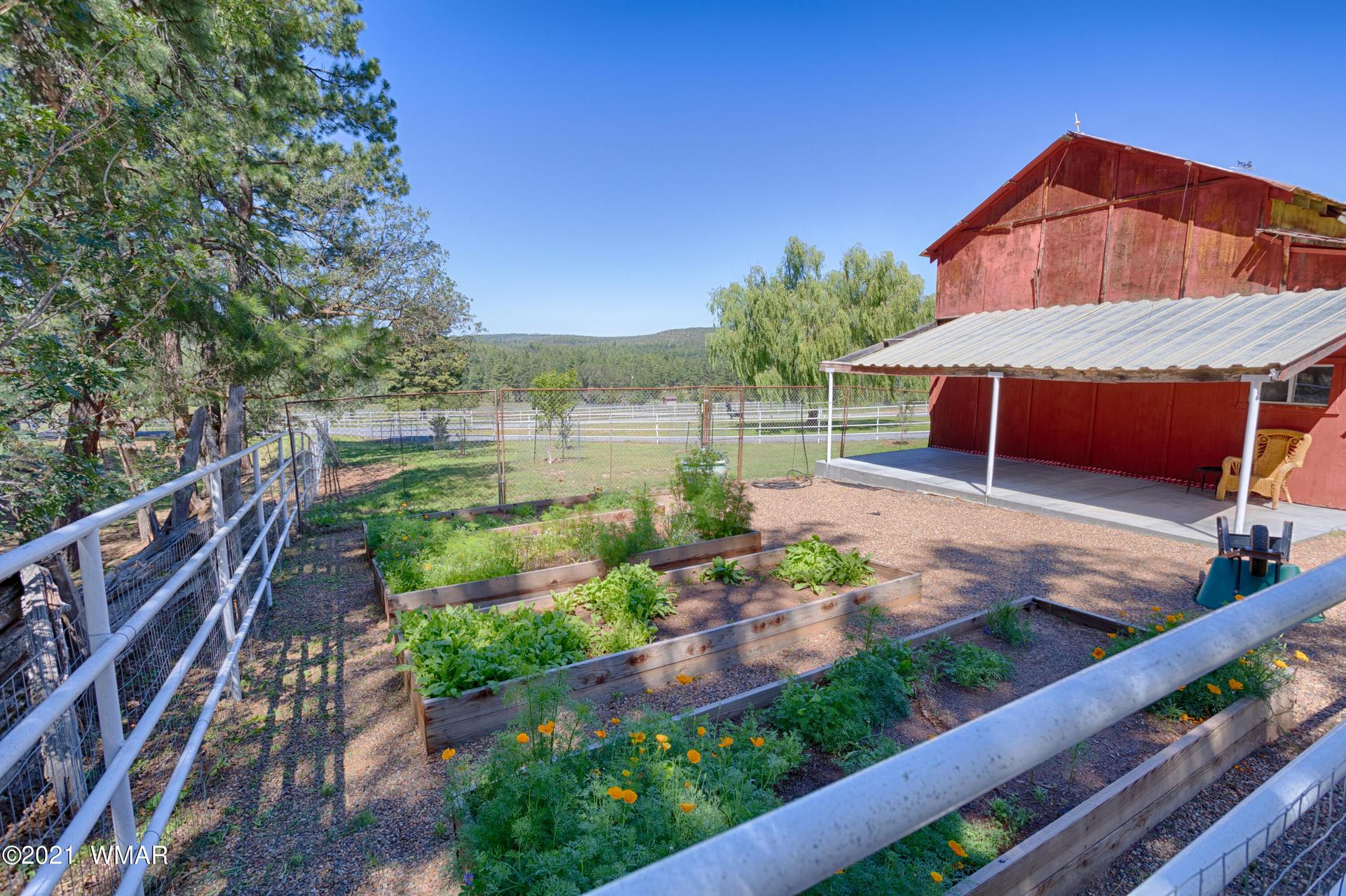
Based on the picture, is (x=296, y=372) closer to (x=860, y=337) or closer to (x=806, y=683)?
(x=806, y=683)

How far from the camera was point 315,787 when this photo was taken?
335 cm

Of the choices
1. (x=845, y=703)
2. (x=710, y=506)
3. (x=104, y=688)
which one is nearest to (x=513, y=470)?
(x=710, y=506)

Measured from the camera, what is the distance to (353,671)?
4.64m

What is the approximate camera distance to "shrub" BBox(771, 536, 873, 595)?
237 inches

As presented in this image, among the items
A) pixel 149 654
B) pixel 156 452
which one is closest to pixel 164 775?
pixel 149 654

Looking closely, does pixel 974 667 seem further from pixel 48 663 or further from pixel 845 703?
pixel 48 663

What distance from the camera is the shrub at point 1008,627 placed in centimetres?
480

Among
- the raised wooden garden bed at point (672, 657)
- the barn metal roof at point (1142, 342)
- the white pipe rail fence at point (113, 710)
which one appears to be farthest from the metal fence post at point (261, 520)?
the barn metal roof at point (1142, 342)

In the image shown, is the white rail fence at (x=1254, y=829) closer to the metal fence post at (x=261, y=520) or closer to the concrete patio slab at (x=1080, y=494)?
the metal fence post at (x=261, y=520)

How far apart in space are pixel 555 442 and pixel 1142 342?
17184 millimetres

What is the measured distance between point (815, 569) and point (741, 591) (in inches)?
29.1

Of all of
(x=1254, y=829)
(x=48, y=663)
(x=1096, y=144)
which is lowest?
(x=48, y=663)

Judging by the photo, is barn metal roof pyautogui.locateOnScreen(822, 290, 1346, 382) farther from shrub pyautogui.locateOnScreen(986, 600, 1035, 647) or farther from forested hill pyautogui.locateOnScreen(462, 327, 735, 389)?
forested hill pyautogui.locateOnScreen(462, 327, 735, 389)

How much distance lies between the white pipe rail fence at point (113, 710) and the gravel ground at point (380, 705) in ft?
1.13
